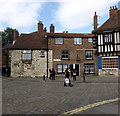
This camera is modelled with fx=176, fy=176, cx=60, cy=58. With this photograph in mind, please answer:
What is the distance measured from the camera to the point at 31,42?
2900 centimetres

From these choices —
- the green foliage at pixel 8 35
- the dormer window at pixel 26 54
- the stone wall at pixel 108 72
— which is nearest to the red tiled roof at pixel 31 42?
the dormer window at pixel 26 54

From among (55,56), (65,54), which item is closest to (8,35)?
(55,56)

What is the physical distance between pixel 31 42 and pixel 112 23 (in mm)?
13042

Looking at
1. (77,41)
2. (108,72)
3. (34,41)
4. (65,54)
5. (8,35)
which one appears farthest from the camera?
(8,35)

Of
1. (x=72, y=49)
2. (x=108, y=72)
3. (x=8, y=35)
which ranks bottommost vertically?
(x=108, y=72)

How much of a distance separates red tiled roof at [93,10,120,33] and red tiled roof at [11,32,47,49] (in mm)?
8767

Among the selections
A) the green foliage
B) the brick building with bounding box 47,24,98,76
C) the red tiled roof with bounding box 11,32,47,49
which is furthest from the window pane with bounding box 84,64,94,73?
the green foliage

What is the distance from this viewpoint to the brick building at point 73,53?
27484mm

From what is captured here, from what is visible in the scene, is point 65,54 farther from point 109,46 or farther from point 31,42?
point 109,46

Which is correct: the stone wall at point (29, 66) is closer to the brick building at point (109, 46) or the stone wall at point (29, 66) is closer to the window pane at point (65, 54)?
the window pane at point (65, 54)

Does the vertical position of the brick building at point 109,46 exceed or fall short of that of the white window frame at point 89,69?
it exceeds it

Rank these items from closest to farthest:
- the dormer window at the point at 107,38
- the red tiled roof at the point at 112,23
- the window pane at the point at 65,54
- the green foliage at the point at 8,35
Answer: the dormer window at the point at 107,38, the red tiled roof at the point at 112,23, the window pane at the point at 65,54, the green foliage at the point at 8,35

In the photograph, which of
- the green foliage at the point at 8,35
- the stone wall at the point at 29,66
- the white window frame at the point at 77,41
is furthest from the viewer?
the green foliage at the point at 8,35

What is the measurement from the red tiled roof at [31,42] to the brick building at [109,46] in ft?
28.6
